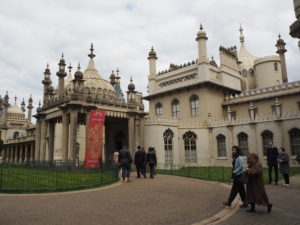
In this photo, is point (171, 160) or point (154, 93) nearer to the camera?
point (171, 160)

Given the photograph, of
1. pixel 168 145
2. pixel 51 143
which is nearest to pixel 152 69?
pixel 168 145

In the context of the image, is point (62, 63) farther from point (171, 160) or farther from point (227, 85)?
point (227, 85)

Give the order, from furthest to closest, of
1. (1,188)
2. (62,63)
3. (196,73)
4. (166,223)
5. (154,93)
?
(154,93)
(196,73)
(62,63)
(1,188)
(166,223)

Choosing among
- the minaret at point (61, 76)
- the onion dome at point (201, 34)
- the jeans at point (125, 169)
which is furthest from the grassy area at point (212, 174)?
the onion dome at point (201, 34)

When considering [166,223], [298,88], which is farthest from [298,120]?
[166,223]

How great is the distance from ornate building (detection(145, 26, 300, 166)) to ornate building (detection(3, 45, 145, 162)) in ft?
9.71

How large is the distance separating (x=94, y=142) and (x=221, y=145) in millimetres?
16021

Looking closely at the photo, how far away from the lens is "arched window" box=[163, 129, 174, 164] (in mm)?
26297

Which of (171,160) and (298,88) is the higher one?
(298,88)

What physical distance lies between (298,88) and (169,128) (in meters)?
14.3

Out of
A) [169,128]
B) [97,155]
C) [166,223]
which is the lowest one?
[166,223]

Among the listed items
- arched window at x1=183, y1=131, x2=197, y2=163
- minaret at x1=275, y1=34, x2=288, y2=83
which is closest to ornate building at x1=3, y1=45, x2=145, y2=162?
arched window at x1=183, y1=131, x2=197, y2=163

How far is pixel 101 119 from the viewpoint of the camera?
1806 centimetres

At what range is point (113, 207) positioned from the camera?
814cm
